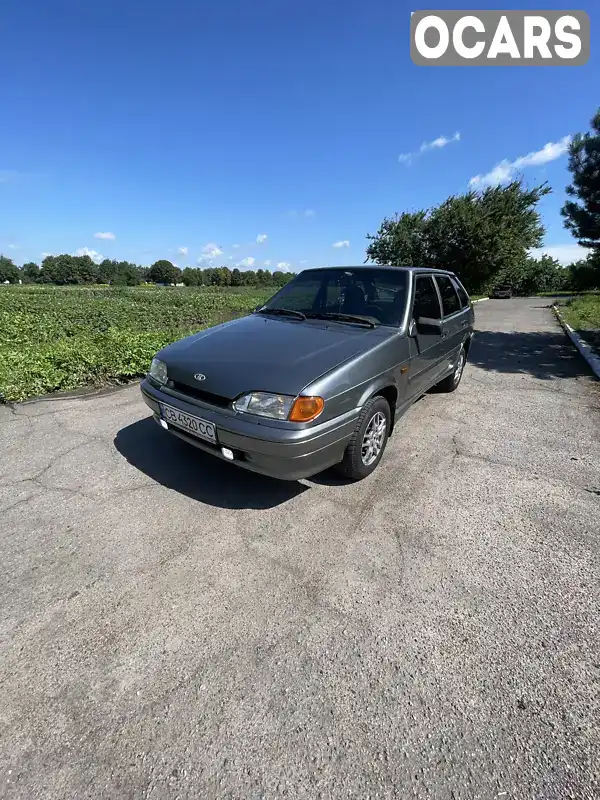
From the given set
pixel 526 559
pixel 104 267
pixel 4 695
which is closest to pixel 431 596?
pixel 526 559

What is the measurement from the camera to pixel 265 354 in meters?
2.78

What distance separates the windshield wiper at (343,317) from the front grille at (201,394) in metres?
1.42

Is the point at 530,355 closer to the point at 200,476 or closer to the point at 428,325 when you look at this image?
the point at 428,325

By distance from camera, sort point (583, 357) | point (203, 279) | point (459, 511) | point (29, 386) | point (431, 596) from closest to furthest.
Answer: point (431, 596) → point (459, 511) → point (29, 386) → point (583, 357) → point (203, 279)

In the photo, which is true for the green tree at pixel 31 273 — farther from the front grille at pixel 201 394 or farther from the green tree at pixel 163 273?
the front grille at pixel 201 394

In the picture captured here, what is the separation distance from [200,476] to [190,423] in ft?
1.98

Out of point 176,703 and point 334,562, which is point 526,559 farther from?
A: point 176,703

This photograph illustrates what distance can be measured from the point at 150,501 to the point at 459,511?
228 centimetres

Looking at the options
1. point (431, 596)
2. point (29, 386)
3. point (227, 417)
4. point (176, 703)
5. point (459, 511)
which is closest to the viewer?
point (176, 703)

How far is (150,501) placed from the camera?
276 centimetres

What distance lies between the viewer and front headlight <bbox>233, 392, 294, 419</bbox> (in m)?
2.36

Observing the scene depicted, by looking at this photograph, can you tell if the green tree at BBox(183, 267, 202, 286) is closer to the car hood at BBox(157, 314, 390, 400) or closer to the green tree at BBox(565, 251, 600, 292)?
the green tree at BBox(565, 251, 600, 292)

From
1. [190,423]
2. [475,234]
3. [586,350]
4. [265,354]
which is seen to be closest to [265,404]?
[265,354]

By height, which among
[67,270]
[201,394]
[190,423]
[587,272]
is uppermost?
[67,270]
